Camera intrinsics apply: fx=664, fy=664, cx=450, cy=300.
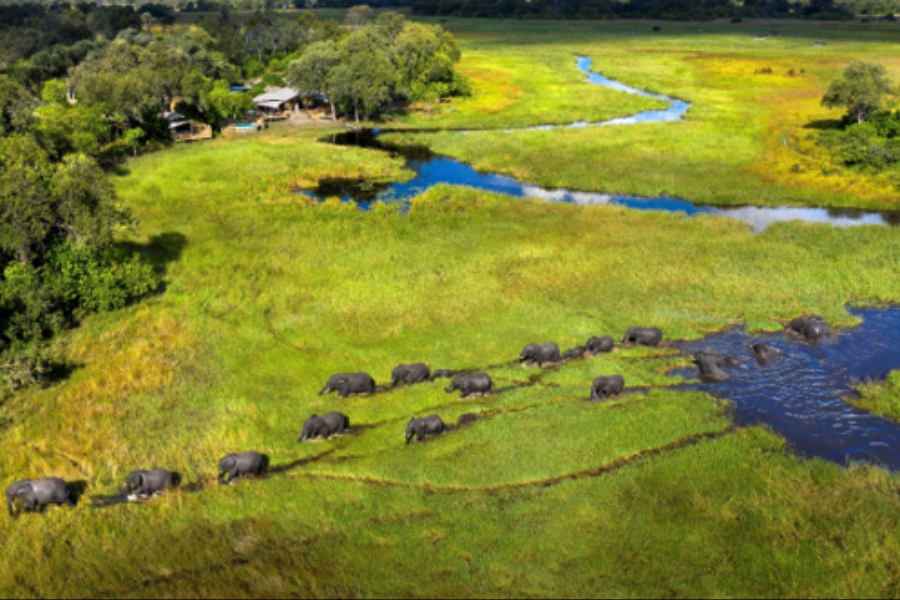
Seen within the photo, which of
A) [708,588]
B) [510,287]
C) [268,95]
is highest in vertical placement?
[268,95]

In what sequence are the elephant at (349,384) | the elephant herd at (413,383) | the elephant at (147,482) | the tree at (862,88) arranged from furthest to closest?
the tree at (862,88)
the elephant at (349,384)
the elephant at (147,482)
the elephant herd at (413,383)

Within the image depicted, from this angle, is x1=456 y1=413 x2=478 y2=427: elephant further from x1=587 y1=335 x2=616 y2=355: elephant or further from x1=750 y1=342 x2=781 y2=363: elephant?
x1=750 y1=342 x2=781 y2=363: elephant

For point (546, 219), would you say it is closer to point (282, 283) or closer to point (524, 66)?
point (282, 283)

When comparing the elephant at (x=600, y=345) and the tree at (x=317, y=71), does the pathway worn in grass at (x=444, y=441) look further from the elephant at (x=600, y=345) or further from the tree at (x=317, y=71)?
the tree at (x=317, y=71)

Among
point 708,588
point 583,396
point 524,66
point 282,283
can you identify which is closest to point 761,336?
point 583,396

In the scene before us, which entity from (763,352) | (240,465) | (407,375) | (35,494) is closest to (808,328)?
(763,352)

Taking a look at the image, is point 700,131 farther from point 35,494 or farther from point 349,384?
point 35,494

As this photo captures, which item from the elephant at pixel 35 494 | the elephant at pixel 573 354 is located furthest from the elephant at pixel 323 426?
the elephant at pixel 573 354

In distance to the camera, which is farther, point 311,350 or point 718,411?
point 311,350
